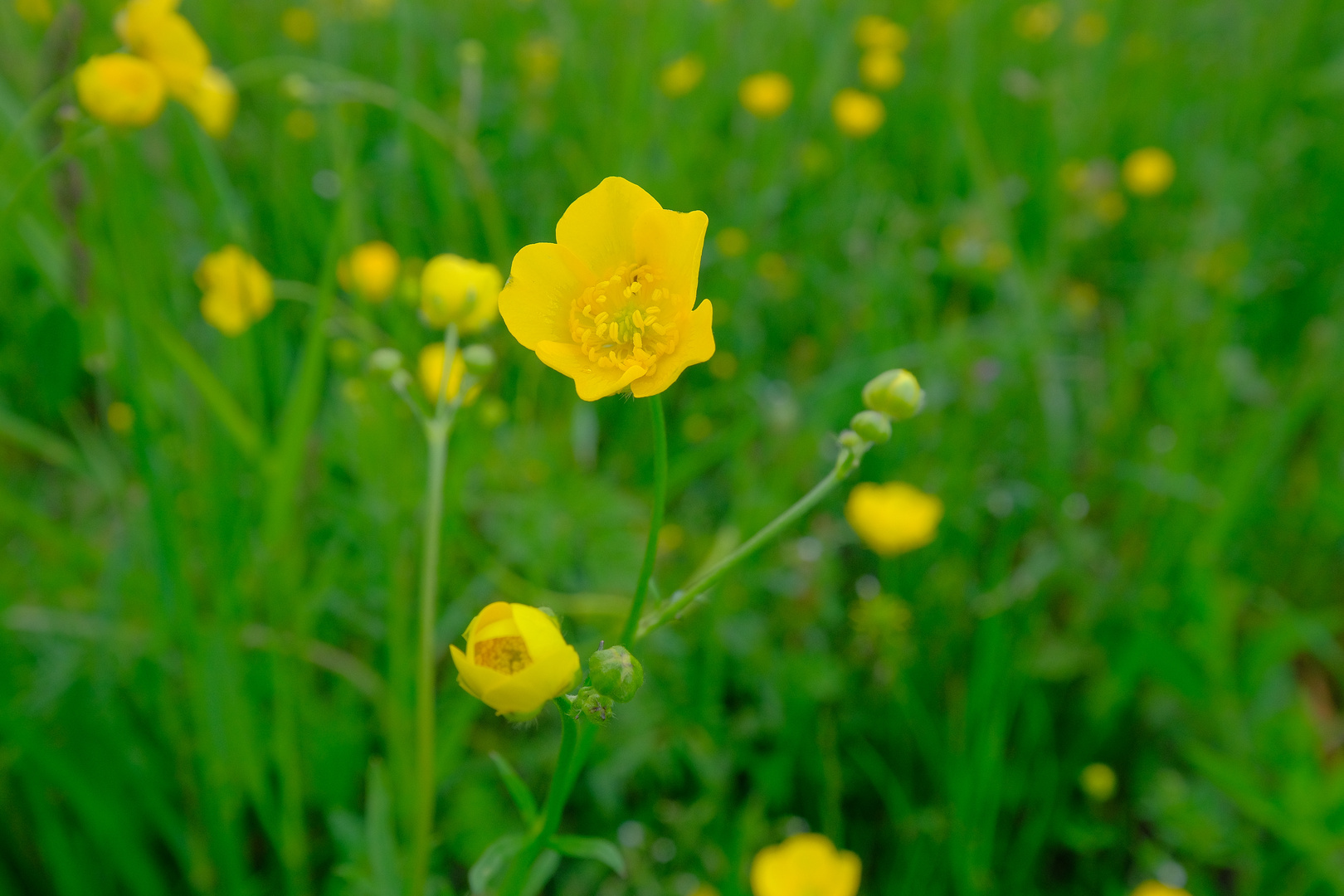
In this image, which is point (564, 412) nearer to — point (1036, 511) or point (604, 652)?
point (1036, 511)

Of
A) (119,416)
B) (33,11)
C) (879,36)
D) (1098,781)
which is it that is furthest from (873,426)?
(33,11)

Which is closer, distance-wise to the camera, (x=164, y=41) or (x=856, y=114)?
(x=164, y=41)

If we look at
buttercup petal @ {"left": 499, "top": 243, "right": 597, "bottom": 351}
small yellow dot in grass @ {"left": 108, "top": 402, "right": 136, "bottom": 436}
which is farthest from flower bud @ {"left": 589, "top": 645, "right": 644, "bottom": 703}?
small yellow dot in grass @ {"left": 108, "top": 402, "right": 136, "bottom": 436}

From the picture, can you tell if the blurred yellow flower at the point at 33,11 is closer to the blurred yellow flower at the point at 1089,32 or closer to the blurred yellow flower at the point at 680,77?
the blurred yellow flower at the point at 680,77

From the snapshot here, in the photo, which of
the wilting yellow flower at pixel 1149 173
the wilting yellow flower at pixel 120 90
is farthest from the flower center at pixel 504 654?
the wilting yellow flower at pixel 1149 173

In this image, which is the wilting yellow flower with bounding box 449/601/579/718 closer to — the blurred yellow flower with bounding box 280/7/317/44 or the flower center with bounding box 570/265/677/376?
the flower center with bounding box 570/265/677/376

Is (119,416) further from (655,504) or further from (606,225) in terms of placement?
(655,504)

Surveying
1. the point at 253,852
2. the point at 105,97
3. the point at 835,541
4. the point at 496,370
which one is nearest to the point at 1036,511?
the point at 835,541
